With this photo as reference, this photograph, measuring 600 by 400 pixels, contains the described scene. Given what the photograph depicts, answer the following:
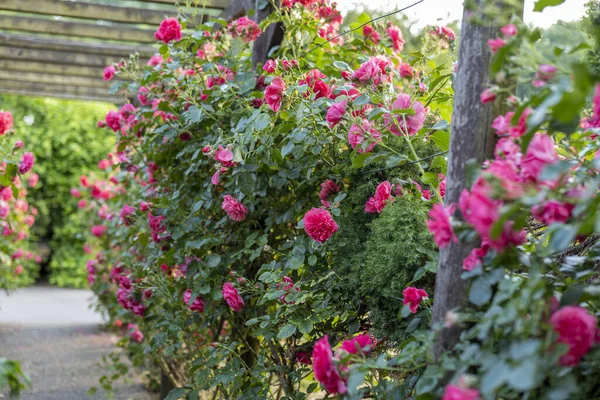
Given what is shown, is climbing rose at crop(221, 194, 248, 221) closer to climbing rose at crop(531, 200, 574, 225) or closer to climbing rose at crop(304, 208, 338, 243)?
climbing rose at crop(304, 208, 338, 243)

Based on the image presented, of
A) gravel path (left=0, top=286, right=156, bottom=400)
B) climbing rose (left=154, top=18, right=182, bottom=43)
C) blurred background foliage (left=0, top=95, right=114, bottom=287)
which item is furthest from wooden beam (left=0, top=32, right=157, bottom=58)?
blurred background foliage (left=0, top=95, right=114, bottom=287)

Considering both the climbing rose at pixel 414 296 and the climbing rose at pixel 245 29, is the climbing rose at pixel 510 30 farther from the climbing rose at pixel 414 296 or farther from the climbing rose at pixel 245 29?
the climbing rose at pixel 245 29

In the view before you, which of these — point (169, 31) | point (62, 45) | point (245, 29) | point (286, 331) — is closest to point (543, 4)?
point (286, 331)

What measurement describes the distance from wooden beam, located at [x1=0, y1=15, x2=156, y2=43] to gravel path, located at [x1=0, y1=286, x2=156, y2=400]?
7.83ft

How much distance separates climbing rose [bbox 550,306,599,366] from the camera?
0.98 metres

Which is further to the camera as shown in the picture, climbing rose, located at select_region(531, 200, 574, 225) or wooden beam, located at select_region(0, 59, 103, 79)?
wooden beam, located at select_region(0, 59, 103, 79)

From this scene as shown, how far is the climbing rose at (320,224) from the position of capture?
1.85 meters

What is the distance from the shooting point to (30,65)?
262 inches

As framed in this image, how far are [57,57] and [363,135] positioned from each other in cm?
501

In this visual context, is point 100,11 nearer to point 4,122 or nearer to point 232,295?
point 4,122

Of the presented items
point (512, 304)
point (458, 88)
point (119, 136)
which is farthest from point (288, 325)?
point (119, 136)

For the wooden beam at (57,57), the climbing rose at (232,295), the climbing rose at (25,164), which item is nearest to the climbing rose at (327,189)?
the climbing rose at (232,295)

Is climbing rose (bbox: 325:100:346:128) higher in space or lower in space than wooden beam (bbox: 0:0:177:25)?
lower

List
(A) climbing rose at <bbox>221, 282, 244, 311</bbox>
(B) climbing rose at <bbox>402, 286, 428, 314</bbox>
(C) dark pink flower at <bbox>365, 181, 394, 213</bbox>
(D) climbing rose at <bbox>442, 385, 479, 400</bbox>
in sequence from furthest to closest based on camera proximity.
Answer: (A) climbing rose at <bbox>221, 282, 244, 311</bbox>, (C) dark pink flower at <bbox>365, 181, 394, 213</bbox>, (B) climbing rose at <bbox>402, 286, 428, 314</bbox>, (D) climbing rose at <bbox>442, 385, 479, 400</bbox>
